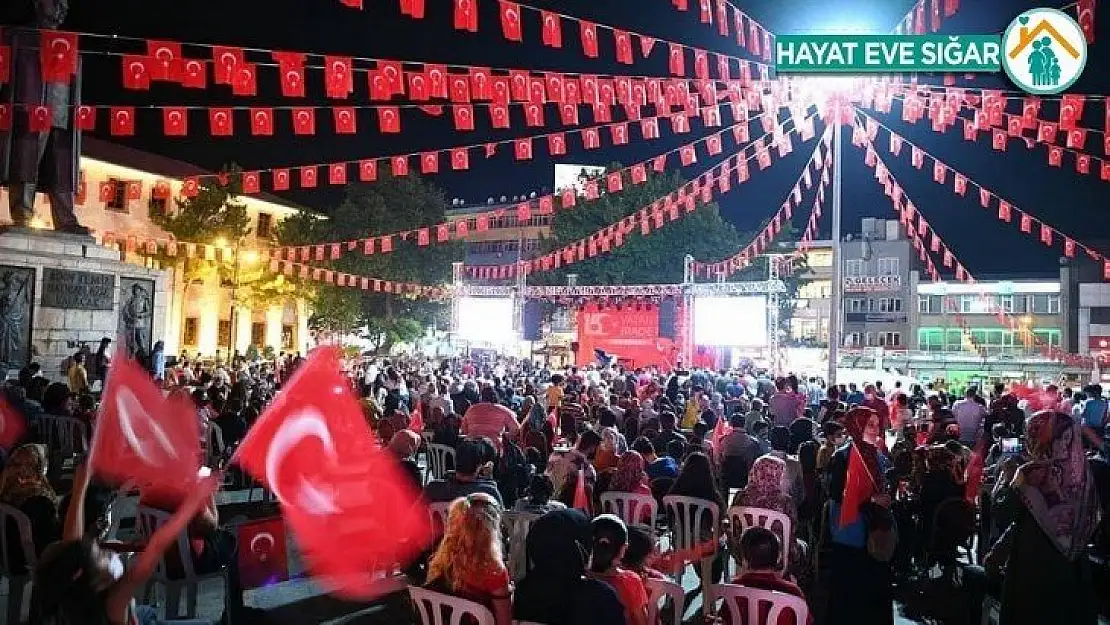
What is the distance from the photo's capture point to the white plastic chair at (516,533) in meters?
6.73

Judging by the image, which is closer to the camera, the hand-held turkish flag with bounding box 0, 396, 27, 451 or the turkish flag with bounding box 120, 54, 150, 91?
the hand-held turkish flag with bounding box 0, 396, 27, 451

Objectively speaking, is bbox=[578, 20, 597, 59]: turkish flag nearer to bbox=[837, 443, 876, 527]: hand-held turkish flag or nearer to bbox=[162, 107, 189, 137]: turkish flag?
bbox=[162, 107, 189, 137]: turkish flag

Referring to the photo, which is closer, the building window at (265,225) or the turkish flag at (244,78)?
the turkish flag at (244,78)

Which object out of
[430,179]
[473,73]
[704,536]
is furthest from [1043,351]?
[704,536]

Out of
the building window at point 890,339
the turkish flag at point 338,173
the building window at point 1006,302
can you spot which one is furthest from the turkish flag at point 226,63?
the building window at point 890,339

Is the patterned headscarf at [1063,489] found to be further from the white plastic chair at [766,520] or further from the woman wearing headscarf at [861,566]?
the white plastic chair at [766,520]

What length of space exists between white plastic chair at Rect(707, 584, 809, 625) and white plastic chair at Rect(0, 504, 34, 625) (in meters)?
4.49

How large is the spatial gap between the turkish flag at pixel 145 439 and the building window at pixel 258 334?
3554cm

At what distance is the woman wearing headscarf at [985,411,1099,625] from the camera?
4.36 meters

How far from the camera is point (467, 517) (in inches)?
163

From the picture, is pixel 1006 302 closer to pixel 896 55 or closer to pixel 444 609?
pixel 896 55

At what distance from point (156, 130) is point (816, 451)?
43.3m

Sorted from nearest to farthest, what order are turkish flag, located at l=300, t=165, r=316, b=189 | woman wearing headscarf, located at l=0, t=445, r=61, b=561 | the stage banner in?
1. woman wearing headscarf, located at l=0, t=445, r=61, b=561
2. turkish flag, located at l=300, t=165, r=316, b=189
3. the stage banner

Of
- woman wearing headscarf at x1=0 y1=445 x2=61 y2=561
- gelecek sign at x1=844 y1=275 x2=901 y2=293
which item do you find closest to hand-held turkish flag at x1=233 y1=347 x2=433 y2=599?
woman wearing headscarf at x1=0 y1=445 x2=61 y2=561
